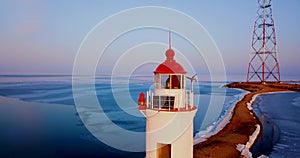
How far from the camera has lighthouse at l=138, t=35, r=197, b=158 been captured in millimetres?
4355

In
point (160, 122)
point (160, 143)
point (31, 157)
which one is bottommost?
point (31, 157)

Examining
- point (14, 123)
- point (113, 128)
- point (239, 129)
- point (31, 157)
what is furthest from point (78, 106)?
point (239, 129)

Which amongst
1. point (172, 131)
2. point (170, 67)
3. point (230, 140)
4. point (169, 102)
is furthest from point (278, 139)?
point (170, 67)

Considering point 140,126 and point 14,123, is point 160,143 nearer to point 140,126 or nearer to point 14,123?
point 140,126

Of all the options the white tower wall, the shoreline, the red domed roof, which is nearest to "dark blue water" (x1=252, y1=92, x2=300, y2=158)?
the shoreline

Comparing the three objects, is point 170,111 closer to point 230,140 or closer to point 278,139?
point 230,140

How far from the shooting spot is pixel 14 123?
14.0 meters

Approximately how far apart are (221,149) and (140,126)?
5.24 m

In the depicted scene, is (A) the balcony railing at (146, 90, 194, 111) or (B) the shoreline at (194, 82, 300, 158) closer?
(A) the balcony railing at (146, 90, 194, 111)

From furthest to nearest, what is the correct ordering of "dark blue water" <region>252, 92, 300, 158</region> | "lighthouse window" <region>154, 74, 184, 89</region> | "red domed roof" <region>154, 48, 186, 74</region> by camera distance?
"dark blue water" <region>252, 92, 300, 158</region> < "lighthouse window" <region>154, 74, 184, 89</region> < "red domed roof" <region>154, 48, 186, 74</region>

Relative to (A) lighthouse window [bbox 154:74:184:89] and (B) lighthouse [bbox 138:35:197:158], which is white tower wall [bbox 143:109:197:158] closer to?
(B) lighthouse [bbox 138:35:197:158]

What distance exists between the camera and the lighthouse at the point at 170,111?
436 centimetres

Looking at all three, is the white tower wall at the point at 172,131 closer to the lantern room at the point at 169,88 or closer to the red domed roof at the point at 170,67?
the lantern room at the point at 169,88

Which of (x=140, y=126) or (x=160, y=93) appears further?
(x=140, y=126)
